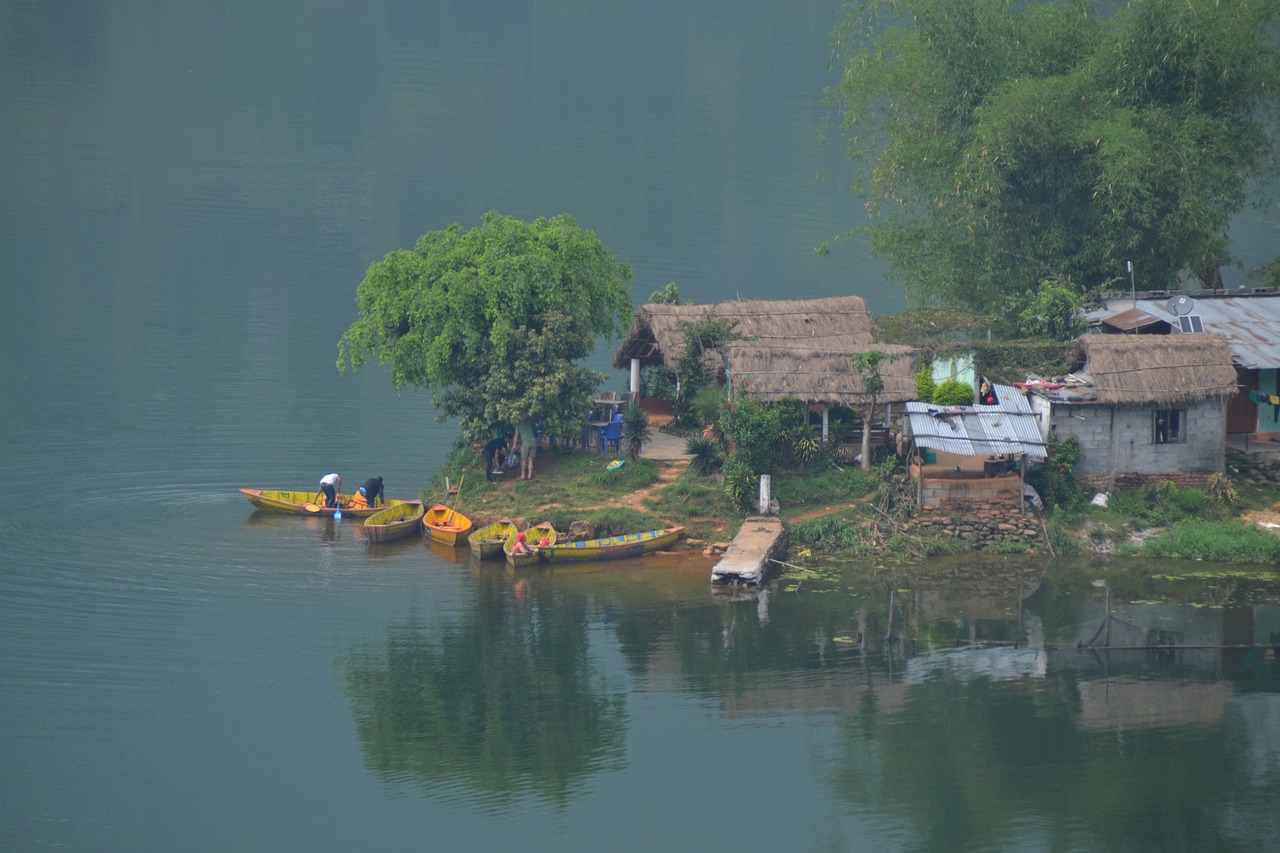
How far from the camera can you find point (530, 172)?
70375 millimetres

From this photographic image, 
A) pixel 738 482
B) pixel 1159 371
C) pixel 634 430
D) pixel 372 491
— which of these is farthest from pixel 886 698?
pixel 372 491

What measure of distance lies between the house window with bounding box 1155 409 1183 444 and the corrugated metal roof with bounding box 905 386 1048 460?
252cm

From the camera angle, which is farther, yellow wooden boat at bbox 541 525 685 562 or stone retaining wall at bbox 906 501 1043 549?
stone retaining wall at bbox 906 501 1043 549

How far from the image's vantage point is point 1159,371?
2912cm

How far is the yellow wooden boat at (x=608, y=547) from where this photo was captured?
28.7 metres

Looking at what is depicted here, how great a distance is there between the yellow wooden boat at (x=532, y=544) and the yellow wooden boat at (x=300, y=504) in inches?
166

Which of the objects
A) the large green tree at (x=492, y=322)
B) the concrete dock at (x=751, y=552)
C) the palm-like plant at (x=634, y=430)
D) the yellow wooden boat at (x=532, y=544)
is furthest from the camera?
the palm-like plant at (x=634, y=430)

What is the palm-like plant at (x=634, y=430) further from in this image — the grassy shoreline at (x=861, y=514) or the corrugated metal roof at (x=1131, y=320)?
the corrugated metal roof at (x=1131, y=320)

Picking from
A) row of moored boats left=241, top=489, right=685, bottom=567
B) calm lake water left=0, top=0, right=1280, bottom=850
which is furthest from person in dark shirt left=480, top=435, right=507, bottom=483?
calm lake water left=0, top=0, right=1280, bottom=850

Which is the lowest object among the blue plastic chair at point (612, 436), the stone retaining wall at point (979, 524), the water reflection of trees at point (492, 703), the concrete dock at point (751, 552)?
the water reflection of trees at point (492, 703)

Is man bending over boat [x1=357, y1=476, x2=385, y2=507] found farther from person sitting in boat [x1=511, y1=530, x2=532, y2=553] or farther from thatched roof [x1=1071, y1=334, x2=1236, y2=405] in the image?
thatched roof [x1=1071, y1=334, x2=1236, y2=405]

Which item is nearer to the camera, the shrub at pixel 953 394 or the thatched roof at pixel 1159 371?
the thatched roof at pixel 1159 371

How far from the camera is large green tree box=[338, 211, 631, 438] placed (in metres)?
30.9

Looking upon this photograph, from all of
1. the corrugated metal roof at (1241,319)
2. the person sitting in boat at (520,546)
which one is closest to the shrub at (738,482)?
the person sitting in boat at (520,546)
